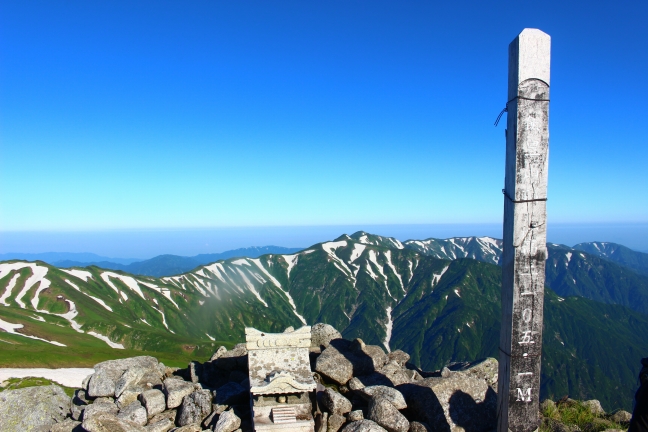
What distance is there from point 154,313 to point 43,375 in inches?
4669

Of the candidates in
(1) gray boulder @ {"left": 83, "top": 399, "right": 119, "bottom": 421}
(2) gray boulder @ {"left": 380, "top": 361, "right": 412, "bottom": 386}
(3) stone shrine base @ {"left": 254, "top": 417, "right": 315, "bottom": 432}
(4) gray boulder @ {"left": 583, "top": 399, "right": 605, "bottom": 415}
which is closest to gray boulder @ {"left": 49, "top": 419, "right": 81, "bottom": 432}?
(1) gray boulder @ {"left": 83, "top": 399, "right": 119, "bottom": 421}

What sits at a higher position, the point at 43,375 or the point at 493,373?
the point at 493,373

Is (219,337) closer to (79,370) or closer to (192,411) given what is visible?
(79,370)

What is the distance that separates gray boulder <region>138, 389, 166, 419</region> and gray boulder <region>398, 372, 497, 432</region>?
887cm

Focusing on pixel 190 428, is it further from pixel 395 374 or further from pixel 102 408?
pixel 395 374

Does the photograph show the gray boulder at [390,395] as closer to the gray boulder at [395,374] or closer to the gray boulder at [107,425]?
the gray boulder at [395,374]

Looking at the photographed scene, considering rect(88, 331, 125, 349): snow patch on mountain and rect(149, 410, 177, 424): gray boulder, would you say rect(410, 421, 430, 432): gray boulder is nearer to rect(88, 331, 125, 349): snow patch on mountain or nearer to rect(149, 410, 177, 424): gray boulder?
rect(149, 410, 177, 424): gray boulder

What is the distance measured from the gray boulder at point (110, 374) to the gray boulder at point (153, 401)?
266 centimetres

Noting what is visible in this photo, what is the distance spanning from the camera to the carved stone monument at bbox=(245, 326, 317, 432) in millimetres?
13328

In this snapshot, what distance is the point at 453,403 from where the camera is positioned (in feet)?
45.7

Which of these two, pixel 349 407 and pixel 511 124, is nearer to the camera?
pixel 511 124

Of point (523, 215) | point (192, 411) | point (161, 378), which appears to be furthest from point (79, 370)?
point (523, 215)

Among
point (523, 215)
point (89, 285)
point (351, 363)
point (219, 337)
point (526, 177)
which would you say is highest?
point (526, 177)

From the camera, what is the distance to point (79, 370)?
216 ft
